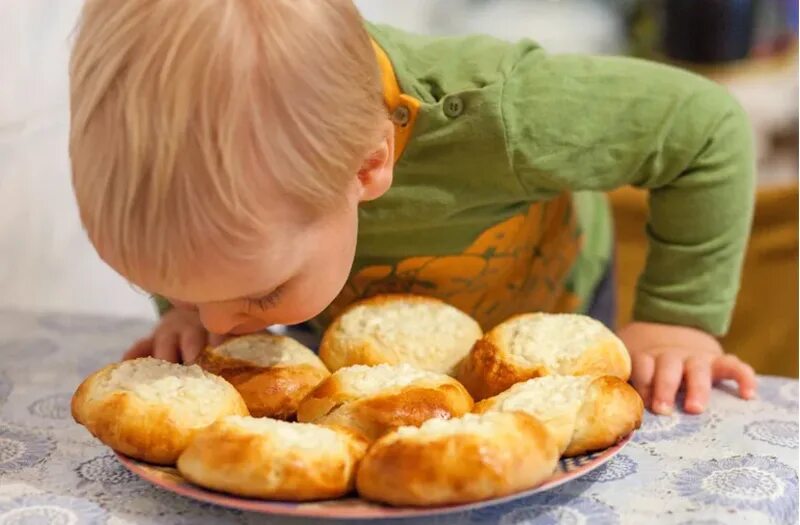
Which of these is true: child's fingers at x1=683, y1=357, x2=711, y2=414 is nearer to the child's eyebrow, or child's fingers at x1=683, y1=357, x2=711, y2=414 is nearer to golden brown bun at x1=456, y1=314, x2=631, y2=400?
golden brown bun at x1=456, y1=314, x2=631, y2=400

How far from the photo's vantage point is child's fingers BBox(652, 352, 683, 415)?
73 cm

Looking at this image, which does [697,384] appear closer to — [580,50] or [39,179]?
[39,179]

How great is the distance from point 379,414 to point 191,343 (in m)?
0.32

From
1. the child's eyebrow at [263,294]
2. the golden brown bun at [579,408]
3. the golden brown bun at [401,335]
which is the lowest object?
the golden brown bun at [401,335]

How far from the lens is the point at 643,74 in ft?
2.83

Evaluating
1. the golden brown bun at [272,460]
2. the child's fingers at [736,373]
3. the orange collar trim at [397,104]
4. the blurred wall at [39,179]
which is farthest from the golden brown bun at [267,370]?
the blurred wall at [39,179]

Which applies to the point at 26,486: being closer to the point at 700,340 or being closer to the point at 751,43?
the point at 700,340

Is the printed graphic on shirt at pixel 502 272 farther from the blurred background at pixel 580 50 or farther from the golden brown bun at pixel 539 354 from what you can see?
the blurred background at pixel 580 50

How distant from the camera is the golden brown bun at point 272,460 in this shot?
506 mm

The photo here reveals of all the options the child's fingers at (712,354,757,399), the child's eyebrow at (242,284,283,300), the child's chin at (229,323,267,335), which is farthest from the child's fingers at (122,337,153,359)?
the child's fingers at (712,354,757,399)

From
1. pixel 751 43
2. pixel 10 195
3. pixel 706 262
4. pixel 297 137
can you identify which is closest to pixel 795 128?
pixel 751 43

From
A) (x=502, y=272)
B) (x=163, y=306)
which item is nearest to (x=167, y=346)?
(x=163, y=306)

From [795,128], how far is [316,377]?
4.54 feet

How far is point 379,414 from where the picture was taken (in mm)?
568
